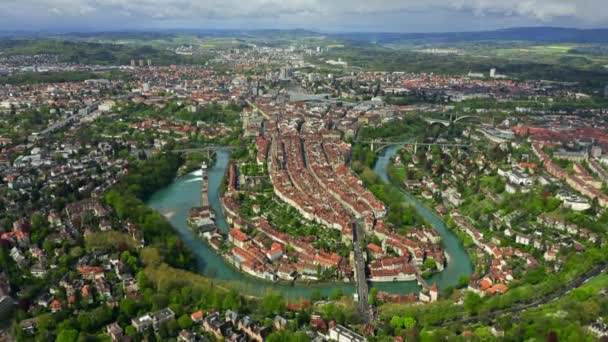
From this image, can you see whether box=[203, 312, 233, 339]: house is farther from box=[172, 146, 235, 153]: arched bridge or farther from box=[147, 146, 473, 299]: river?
box=[172, 146, 235, 153]: arched bridge

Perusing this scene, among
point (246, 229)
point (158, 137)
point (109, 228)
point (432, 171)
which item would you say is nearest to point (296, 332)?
point (246, 229)

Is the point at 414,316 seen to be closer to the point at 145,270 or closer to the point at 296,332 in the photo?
the point at 296,332

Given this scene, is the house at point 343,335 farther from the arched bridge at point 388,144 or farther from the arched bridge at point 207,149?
the arched bridge at point 388,144

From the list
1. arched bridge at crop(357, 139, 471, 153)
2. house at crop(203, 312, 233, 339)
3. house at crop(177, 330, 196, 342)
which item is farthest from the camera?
arched bridge at crop(357, 139, 471, 153)

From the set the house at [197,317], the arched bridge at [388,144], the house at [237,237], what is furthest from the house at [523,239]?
the arched bridge at [388,144]

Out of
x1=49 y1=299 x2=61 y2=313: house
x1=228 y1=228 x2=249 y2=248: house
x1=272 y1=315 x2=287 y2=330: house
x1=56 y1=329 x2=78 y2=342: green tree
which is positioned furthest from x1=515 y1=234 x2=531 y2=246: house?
x1=49 y1=299 x2=61 y2=313: house

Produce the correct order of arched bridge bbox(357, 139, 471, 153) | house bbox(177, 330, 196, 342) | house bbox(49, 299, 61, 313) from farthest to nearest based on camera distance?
arched bridge bbox(357, 139, 471, 153) → house bbox(49, 299, 61, 313) → house bbox(177, 330, 196, 342)
